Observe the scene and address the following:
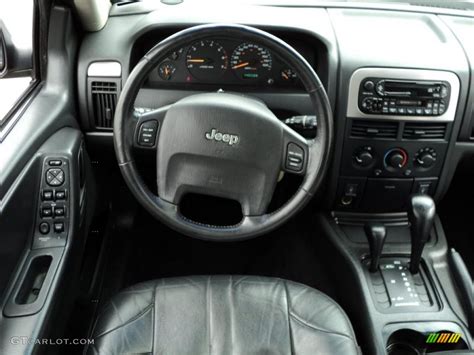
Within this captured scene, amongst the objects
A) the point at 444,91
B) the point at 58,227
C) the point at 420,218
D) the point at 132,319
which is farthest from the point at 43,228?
the point at 444,91

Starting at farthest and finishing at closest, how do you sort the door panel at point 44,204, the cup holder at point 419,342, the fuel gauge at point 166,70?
1. the fuel gauge at point 166,70
2. the cup holder at point 419,342
3. the door panel at point 44,204

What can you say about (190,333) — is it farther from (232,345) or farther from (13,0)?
(13,0)

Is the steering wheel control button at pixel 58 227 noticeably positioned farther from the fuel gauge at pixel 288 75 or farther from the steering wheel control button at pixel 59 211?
the fuel gauge at pixel 288 75

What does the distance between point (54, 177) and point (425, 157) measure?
1091mm

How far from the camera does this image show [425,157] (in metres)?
1.60

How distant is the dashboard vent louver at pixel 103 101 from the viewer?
5.16 feet

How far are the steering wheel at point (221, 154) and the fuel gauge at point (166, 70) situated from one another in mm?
328

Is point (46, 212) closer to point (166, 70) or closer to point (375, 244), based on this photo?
point (166, 70)

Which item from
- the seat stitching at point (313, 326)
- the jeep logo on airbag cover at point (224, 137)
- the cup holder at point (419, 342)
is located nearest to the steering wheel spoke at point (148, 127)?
the jeep logo on airbag cover at point (224, 137)

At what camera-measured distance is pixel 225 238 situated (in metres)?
1.25

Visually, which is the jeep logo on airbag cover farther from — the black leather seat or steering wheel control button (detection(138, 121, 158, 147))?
the black leather seat

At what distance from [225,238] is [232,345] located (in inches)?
9.8

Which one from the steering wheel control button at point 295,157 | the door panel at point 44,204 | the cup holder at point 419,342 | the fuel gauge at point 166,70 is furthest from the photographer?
the fuel gauge at point 166,70

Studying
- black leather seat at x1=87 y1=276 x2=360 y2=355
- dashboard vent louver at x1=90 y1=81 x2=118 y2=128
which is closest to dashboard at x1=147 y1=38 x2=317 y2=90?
dashboard vent louver at x1=90 y1=81 x2=118 y2=128
